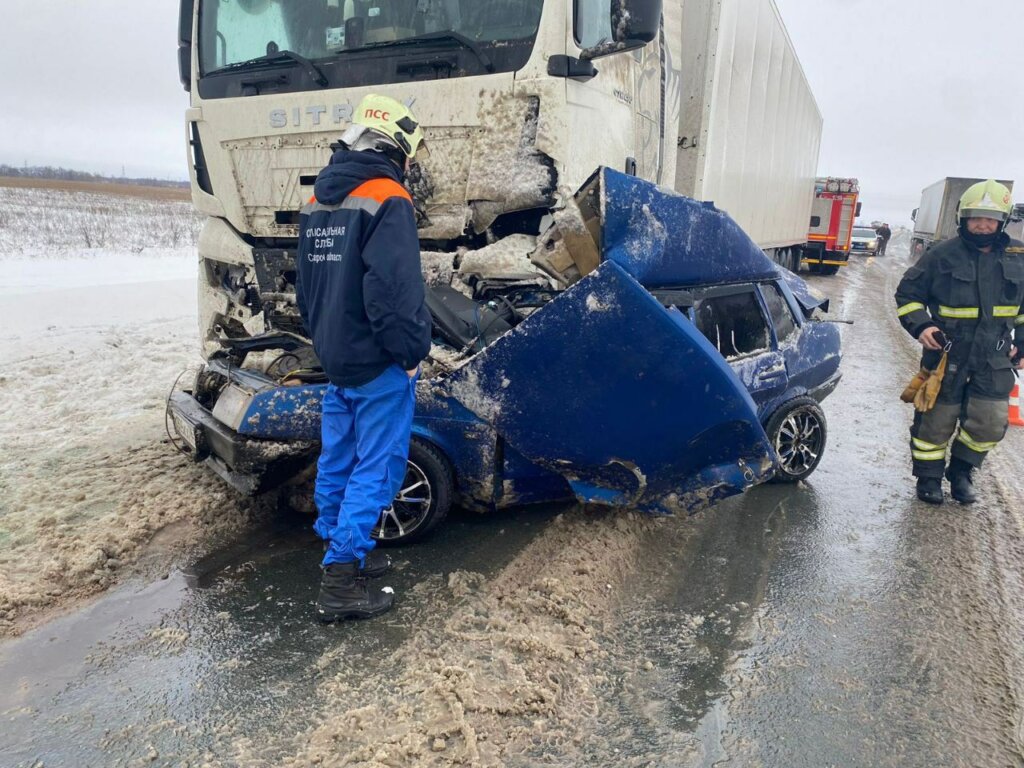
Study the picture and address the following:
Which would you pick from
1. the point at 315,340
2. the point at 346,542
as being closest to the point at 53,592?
the point at 346,542

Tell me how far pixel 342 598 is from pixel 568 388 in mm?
1303

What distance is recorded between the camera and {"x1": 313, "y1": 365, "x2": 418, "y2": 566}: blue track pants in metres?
2.90

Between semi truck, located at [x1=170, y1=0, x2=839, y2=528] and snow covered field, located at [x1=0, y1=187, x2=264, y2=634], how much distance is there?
0.52 m

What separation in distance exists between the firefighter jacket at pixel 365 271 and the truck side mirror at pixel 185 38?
2.94 m

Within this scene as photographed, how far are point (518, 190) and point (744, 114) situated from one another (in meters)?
4.67

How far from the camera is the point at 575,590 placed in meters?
3.11

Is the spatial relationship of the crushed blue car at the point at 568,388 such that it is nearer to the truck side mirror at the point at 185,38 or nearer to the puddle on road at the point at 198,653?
the puddle on road at the point at 198,653

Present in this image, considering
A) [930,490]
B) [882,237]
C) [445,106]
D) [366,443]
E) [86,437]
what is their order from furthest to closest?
[882,237]
[86,437]
[930,490]
[445,106]
[366,443]

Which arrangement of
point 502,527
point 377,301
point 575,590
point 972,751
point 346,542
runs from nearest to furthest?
1. point 972,751
2. point 377,301
3. point 346,542
4. point 575,590
5. point 502,527

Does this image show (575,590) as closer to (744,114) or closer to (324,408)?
(324,408)

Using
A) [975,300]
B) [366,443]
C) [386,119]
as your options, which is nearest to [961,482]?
[975,300]

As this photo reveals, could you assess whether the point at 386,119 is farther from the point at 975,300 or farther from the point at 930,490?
the point at 930,490

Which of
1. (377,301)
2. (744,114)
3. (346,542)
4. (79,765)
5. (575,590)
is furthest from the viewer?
(744,114)

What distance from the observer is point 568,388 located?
10.2ft
